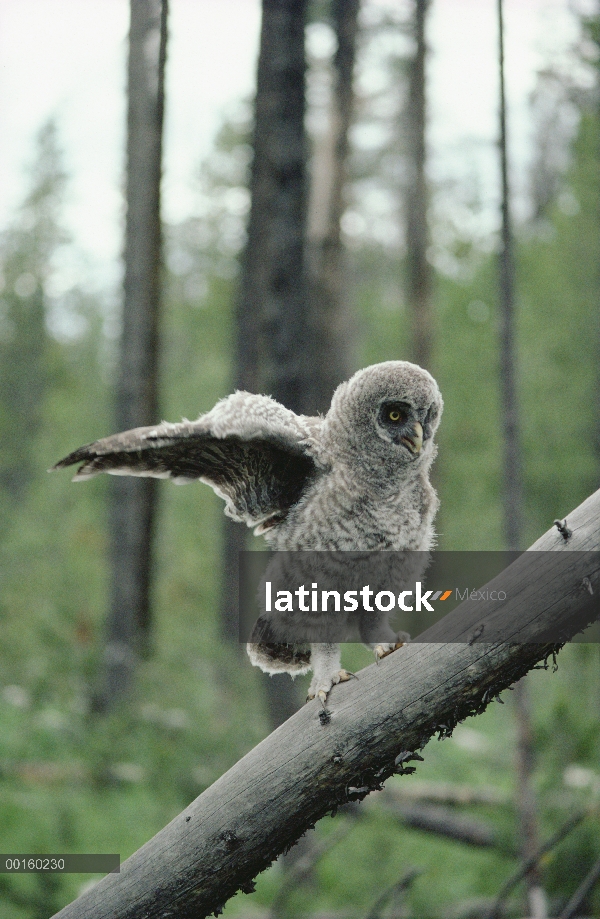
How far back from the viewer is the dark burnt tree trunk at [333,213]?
639 centimetres

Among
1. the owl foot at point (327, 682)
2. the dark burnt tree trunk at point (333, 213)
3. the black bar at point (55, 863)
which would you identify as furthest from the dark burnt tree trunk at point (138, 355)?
the owl foot at point (327, 682)

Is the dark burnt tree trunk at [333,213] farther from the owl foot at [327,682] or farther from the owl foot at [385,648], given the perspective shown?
the owl foot at [327,682]

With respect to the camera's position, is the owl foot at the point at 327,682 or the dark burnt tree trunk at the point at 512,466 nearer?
the owl foot at the point at 327,682

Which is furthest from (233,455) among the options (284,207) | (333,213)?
(333,213)

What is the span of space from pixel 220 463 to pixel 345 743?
2.00 ft

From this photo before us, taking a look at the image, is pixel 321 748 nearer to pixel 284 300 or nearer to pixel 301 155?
pixel 284 300

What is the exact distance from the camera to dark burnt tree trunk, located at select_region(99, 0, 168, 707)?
13.9ft

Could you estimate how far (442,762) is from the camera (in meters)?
6.34

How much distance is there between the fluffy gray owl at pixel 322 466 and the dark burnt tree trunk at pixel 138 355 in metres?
2.08

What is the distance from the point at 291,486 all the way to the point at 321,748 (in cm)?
55

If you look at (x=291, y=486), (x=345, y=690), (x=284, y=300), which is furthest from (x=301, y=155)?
(x=345, y=690)

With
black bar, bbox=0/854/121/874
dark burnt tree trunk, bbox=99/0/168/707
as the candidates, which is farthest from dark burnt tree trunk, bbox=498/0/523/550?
black bar, bbox=0/854/121/874

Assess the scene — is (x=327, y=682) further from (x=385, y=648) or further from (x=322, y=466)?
(x=322, y=466)

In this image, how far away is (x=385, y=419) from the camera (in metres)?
1.58
